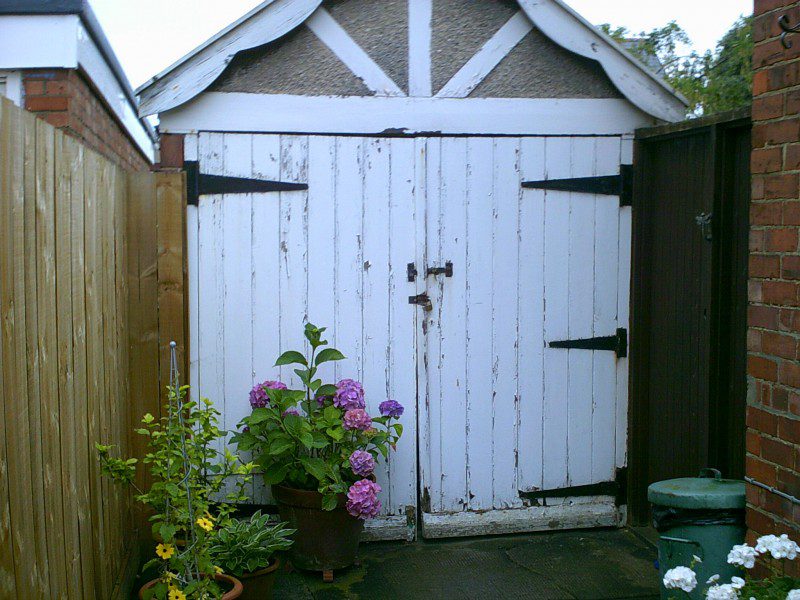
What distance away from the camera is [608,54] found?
15.5 ft

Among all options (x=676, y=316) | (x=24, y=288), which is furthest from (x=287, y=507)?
(x=24, y=288)

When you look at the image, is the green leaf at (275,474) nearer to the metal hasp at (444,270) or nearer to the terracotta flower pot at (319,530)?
the terracotta flower pot at (319,530)

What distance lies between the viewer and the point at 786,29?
10.1ft

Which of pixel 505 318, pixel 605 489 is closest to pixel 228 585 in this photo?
pixel 505 318

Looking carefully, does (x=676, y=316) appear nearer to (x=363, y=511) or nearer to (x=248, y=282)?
(x=363, y=511)

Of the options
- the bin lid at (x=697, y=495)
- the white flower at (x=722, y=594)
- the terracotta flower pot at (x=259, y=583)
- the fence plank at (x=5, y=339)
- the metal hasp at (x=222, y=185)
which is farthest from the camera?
the metal hasp at (x=222, y=185)

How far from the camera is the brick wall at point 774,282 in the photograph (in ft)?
10.4

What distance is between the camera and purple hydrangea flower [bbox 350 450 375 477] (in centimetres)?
421

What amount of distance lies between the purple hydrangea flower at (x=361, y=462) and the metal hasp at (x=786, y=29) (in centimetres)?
237

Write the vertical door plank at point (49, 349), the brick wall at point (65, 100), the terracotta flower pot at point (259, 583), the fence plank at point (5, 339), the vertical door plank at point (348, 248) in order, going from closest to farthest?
the fence plank at point (5, 339) < the vertical door plank at point (49, 349) < the terracotta flower pot at point (259, 583) < the brick wall at point (65, 100) < the vertical door plank at point (348, 248)

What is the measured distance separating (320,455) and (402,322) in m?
0.78

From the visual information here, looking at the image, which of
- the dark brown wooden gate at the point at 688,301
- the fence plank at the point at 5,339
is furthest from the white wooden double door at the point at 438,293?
the fence plank at the point at 5,339

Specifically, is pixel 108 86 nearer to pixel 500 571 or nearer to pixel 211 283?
pixel 211 283

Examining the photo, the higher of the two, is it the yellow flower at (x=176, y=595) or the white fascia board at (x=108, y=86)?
the white fascia board at (x=108, y=86)
